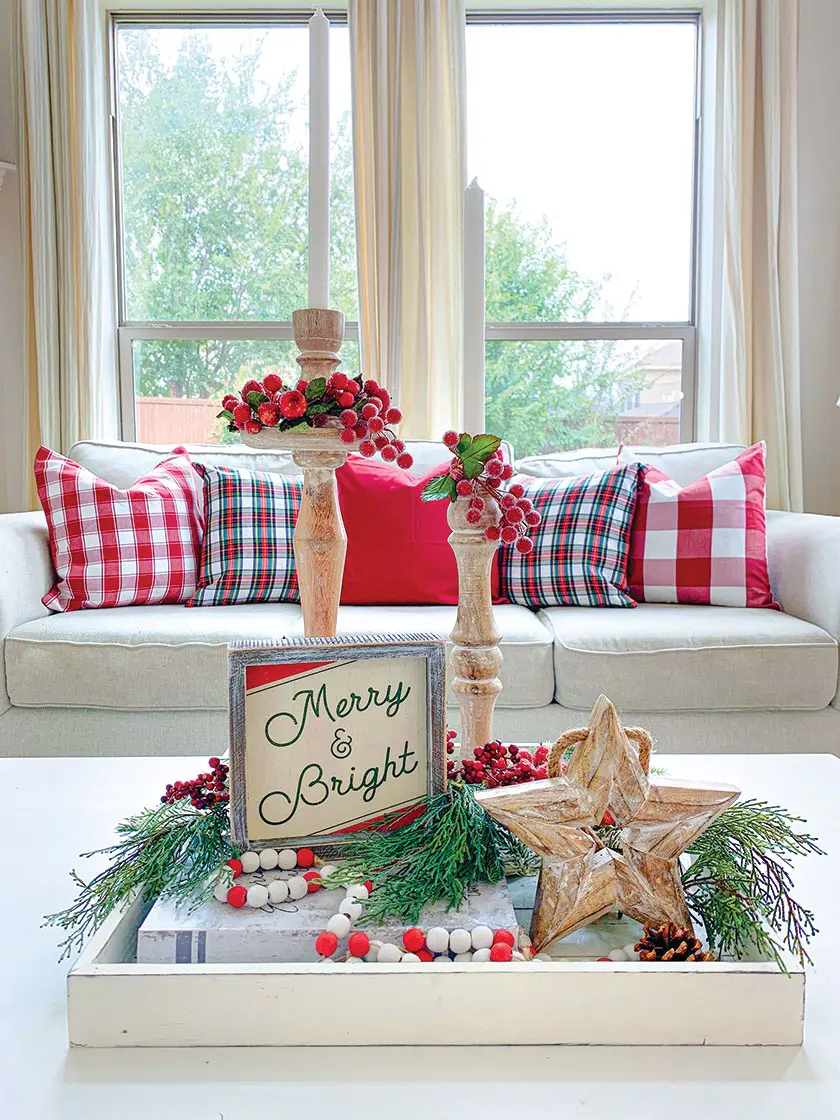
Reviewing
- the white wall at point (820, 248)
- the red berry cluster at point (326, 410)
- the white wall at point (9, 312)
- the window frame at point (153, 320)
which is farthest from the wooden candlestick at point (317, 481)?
the white wall at point (820, 248)

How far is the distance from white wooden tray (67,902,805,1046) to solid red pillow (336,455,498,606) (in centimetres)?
176

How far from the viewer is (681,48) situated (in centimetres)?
334

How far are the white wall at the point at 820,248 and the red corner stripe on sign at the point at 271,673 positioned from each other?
3030 millimetres

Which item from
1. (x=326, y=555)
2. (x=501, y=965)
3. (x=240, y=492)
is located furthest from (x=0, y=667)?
(x=501, y=965)

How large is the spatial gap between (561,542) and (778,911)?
1.70 meters

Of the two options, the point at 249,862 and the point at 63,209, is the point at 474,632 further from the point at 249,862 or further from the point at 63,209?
the point at 63,209

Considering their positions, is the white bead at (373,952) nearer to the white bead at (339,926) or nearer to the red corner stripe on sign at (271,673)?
the white bead at (339,926)

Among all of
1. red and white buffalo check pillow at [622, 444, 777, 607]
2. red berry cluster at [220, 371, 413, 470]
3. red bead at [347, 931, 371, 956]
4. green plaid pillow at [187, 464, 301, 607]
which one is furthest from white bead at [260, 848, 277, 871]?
red and white buffalo check pillow at [622, 444, 777, 607]

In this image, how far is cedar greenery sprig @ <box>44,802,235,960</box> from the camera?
2.31ft

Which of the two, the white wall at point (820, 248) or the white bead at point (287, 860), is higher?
the white wall at point (820, 248)

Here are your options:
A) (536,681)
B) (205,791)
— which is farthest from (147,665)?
(205,791)

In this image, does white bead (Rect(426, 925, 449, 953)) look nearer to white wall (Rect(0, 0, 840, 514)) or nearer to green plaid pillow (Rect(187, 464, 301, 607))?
green plaid pillow (Rect(187, 464, 301, 607))

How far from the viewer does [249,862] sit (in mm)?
722

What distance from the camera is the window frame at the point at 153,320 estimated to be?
3324 mm
